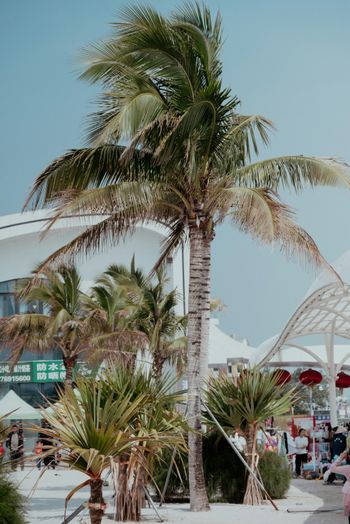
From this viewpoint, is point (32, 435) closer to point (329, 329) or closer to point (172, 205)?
point (329, 329)

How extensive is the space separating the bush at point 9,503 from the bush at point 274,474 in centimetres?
884

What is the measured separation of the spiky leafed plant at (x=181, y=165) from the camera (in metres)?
16.5

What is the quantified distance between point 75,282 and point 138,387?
2083 centimetres

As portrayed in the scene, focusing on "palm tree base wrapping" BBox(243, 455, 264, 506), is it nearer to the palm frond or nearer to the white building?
the palm frond

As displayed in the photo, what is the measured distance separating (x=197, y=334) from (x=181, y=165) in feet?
10.5

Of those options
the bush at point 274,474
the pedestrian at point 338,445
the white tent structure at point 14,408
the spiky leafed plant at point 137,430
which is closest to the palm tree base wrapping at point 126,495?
the spiky leafed plant at point 137,430

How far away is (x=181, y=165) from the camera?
17250mm

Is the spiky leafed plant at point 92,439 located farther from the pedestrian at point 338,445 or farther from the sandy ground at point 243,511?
the pedestrian at point 338,445

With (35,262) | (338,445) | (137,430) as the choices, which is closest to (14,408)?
(338,445)

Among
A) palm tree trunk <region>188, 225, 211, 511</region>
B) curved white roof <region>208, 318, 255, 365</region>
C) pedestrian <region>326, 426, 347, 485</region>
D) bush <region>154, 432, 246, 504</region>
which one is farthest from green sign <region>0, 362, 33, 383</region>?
palm tree trunk <region>188, 225, 211, 511</region>

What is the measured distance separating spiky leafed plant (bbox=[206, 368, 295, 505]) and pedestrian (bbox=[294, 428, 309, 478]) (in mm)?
9616

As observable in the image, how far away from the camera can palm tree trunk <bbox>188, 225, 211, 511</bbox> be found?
17266 millimetres

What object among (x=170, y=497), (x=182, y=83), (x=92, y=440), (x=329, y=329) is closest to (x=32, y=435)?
(x=329, y=329)

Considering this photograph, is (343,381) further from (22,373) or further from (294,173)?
(22,373)
